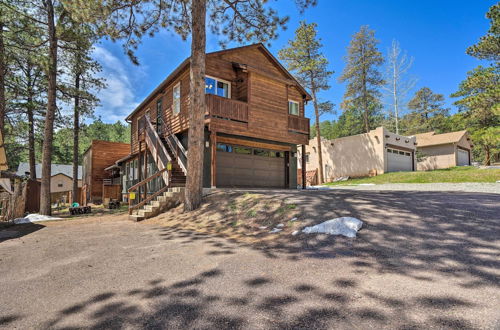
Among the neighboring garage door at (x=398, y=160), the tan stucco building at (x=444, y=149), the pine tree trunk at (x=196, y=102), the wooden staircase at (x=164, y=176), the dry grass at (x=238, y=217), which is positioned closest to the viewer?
the dry grass at (x=238, y=217)

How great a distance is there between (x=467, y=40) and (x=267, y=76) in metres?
18.7

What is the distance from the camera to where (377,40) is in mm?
28422

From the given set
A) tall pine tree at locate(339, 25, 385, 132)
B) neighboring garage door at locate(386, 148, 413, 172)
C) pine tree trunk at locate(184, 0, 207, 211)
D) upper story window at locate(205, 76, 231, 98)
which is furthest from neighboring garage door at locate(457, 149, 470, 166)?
pine tree trunk at locate(184, 0, 207, 211)

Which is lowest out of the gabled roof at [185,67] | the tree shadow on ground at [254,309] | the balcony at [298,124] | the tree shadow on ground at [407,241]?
the tree shadow on ground at [254,309]

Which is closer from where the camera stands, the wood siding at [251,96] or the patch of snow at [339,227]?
the patch of snow at [339,227]

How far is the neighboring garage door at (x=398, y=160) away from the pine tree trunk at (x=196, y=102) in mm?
19277

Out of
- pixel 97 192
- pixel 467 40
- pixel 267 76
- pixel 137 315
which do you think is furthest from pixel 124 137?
pixel 137 315

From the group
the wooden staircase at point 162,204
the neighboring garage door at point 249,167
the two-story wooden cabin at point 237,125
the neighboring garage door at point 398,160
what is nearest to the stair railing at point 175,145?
the two-story wooden cabin at point 237,125

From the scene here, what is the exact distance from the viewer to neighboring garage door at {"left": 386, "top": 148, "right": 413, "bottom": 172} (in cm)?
2272

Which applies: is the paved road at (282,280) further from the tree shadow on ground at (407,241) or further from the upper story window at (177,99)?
the upper story window at (177,99)

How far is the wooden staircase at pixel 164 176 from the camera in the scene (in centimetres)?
971

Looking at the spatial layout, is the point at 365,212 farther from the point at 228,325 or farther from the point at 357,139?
the point at 357,139

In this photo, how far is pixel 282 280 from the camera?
9.89 ft

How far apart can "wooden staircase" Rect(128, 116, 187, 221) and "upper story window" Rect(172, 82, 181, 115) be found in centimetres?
124
